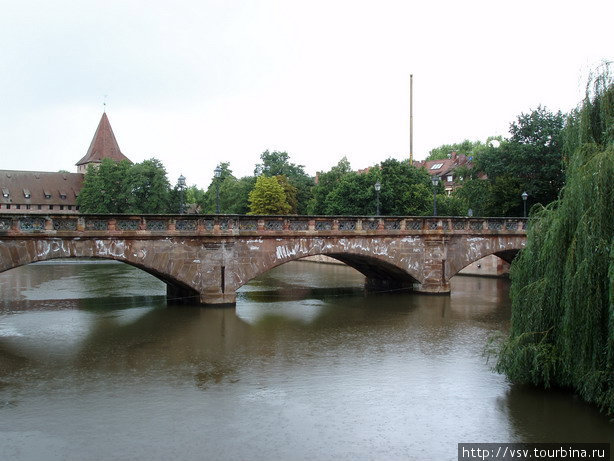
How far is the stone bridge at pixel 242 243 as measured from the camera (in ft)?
66.9

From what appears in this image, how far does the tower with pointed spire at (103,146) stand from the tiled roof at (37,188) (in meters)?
4.35

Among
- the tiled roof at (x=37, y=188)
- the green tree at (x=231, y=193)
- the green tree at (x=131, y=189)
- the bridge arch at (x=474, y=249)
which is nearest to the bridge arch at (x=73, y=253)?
the bridge arch at (x=474, y=249)

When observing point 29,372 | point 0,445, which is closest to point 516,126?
point 29,372

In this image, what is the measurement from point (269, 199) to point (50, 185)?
1635 inches

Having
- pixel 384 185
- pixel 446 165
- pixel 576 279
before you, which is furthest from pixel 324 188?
pixel 576 279

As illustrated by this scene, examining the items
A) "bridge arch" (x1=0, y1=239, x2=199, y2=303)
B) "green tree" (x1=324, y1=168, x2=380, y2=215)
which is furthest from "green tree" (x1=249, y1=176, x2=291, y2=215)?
"bridge arch" (x1=0, y1=239, x2=199, y2=303)

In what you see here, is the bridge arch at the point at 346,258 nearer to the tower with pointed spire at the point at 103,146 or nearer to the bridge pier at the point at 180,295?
the bridge pier at the point at 180,295

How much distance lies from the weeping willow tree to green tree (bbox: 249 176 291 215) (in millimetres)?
46204

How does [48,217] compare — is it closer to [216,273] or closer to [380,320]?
[216,273]

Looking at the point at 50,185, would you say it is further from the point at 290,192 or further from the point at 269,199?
the point at 269,199

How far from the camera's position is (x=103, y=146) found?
84.5 metres

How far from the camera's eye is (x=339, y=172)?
59.2 meters

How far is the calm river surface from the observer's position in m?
10.2

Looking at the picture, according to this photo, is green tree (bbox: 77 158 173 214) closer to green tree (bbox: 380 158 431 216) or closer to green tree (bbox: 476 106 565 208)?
green tree (bbox: 380 158 431 216)
